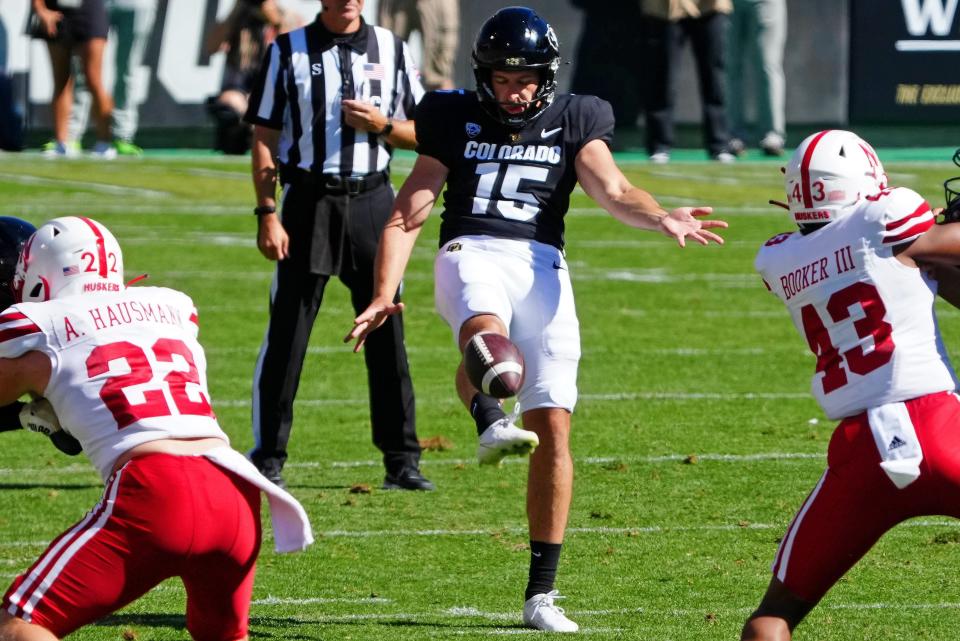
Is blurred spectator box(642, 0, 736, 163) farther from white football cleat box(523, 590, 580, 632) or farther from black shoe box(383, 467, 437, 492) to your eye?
white football cleat box(523, 590, 580, 632)

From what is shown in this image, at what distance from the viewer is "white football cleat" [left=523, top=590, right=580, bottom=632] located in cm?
534

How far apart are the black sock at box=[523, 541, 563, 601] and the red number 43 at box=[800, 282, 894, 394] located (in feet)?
4.06

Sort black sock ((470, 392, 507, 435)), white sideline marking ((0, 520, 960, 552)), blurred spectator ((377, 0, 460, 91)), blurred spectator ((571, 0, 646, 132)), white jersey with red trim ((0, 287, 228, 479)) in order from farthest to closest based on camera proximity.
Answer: blurred spectator ((571, 0, 646, 132))
blurred spectator ((377, 0, 460, 91))
white sideline marking ((0, 520, 960, 552))
black sock ((470, 392, 507, 435))
white jersey with red trim ((0, 287, 228, 479))

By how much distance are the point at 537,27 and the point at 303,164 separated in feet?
6.34

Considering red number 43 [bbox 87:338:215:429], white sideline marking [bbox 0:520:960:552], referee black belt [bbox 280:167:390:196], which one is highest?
red number 43 [bbox 87:338:215:429]

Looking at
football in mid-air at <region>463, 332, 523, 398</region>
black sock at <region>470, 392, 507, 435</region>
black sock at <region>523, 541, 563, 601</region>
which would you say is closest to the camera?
football in mid-air at <region>463, 332, 523, 398</region>

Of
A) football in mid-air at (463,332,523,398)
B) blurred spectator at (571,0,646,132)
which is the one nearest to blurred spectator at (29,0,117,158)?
blurred spectator at (571,0,646,132)

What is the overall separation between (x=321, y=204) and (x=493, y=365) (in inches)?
96.6

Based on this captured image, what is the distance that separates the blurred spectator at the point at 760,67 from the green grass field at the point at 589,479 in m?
4.10

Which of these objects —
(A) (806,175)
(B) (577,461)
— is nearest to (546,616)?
(A) (806,175)

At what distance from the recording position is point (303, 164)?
7.51 meters

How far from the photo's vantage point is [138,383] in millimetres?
4324

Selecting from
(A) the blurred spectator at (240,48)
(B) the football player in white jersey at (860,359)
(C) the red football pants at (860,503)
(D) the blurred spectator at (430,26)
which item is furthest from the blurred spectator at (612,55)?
(C) the red football pants at (860,503)

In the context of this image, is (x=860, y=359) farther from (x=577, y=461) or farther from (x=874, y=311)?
(x=577, y=461)
